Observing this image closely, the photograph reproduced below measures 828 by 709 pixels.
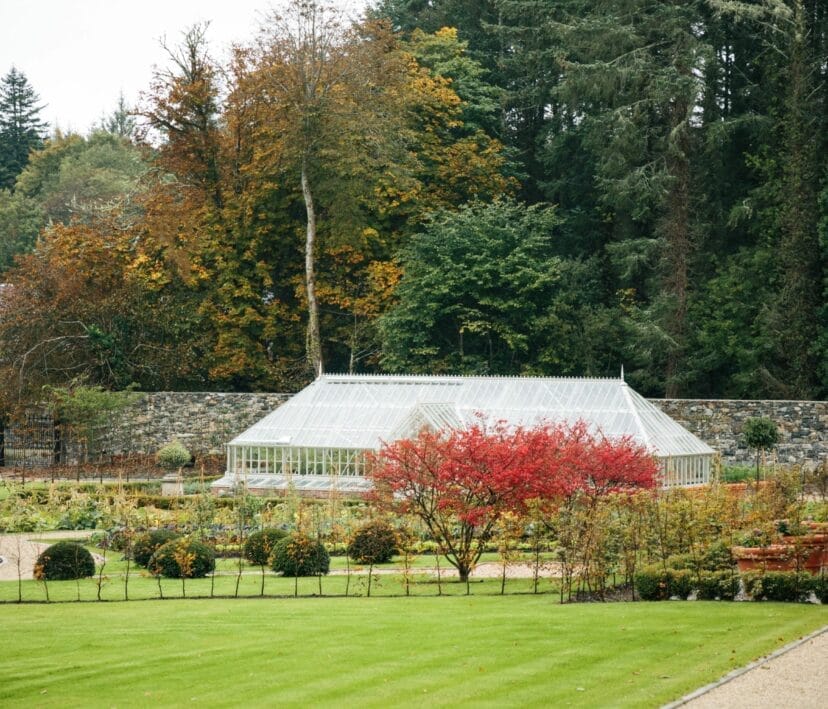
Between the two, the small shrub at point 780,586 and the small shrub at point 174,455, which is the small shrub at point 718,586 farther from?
the small shrub at point 174,455

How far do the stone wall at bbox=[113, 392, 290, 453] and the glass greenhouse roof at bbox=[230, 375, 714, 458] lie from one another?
20.5 feet

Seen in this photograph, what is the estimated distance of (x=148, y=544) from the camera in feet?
65.9

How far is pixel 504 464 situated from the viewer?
725 inches

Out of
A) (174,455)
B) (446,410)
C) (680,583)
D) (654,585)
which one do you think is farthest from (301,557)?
(174,455)

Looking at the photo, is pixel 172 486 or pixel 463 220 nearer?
pixel 172 486

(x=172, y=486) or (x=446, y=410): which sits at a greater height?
(x=446, y=410)

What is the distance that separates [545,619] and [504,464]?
5.19 meters

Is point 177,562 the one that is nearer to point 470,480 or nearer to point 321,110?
point 470,480

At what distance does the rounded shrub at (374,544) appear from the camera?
20344mm

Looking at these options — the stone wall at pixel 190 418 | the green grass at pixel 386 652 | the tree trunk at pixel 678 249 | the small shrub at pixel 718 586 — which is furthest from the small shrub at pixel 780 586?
the stone wall at pixel 190 418

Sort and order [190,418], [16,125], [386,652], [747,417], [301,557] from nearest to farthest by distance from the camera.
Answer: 1. [386,652]
2. [301,557]
3. [747,417]
4. [190,418]
5. [16,125]

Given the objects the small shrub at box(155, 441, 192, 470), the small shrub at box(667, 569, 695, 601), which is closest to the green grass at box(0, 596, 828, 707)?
the small shrub at box(667, 569, 695, 601)

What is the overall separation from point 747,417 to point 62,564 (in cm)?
1925

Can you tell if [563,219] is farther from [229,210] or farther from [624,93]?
[229,210]
